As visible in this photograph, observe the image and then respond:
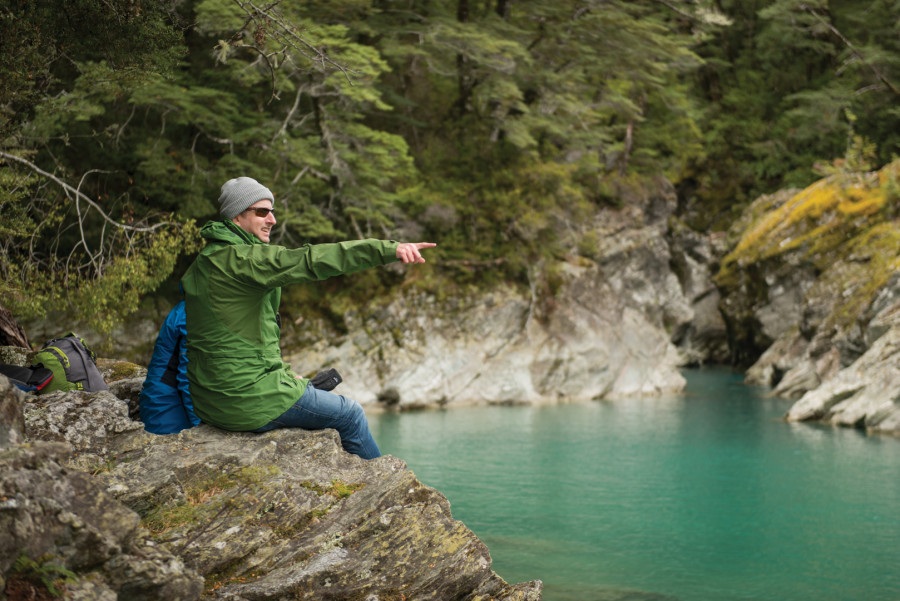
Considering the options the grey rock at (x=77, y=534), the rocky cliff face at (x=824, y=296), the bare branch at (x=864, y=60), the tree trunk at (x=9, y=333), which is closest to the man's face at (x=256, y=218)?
the grey rock at (x=77, y=534)

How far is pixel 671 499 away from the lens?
955 centimetres

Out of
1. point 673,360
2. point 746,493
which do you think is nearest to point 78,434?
point 746,493

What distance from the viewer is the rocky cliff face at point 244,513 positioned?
3.02m

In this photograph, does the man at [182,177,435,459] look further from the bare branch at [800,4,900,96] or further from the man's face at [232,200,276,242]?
the bare branch at [800,4,900,96]

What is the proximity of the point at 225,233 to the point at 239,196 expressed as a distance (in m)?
0.25

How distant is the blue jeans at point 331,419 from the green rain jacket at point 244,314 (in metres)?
0.07

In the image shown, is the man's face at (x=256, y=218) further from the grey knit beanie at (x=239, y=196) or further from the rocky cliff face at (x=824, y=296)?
the rocky cliff face at (x=824, y=296)

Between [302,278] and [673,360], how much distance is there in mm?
18597

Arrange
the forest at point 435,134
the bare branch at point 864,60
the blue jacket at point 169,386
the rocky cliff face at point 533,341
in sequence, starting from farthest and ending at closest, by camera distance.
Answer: the bare branch at point 864,60
the rocky cliff face at point 533,341
the forest at point 435,134
the blue jacket at point 169,386

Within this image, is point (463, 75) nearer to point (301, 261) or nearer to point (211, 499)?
point (301, 261)

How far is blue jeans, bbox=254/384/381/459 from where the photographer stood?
4102 mm

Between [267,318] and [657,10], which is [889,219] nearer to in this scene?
[657,10]

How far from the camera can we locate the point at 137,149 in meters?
15.0

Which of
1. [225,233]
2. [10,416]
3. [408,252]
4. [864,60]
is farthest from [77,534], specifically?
[864,60]
